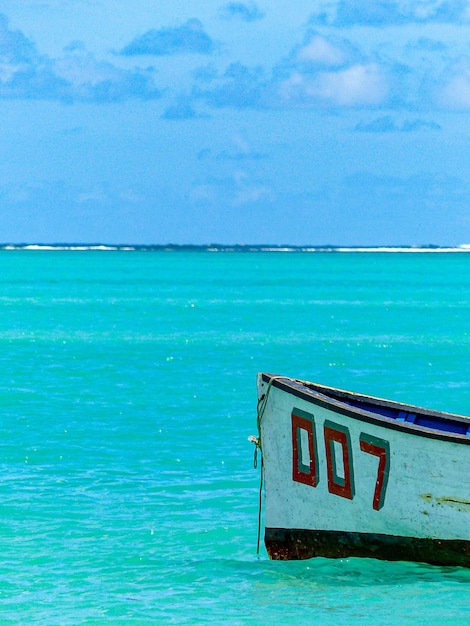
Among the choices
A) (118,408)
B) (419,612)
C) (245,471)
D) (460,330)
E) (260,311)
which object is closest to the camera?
(419,612)

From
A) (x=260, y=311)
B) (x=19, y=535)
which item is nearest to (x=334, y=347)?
(x=260, y=311)

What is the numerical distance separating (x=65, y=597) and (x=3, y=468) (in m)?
7.30

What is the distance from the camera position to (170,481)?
1848cm

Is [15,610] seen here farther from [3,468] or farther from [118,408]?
[118,408]

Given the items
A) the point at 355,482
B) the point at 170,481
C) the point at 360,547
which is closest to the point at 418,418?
the point at 355,482

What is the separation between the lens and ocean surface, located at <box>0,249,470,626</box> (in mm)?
12258

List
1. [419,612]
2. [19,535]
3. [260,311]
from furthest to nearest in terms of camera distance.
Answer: [260,311], [19,535], [419,612]

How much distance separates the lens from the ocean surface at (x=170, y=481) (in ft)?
40.2

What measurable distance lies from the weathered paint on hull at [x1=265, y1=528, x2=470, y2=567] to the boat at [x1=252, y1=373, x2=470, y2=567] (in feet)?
0.04

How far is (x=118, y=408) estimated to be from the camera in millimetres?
28000

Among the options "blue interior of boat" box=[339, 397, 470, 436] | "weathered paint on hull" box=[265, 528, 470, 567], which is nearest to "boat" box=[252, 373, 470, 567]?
"weathered paint on hull" box=[265, 528, 470, 567]

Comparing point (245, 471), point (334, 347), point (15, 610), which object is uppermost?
point (334, 347)

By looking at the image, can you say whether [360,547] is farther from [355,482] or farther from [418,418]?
[418,418]

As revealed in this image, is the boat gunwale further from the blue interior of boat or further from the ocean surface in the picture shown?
the ocean surface
